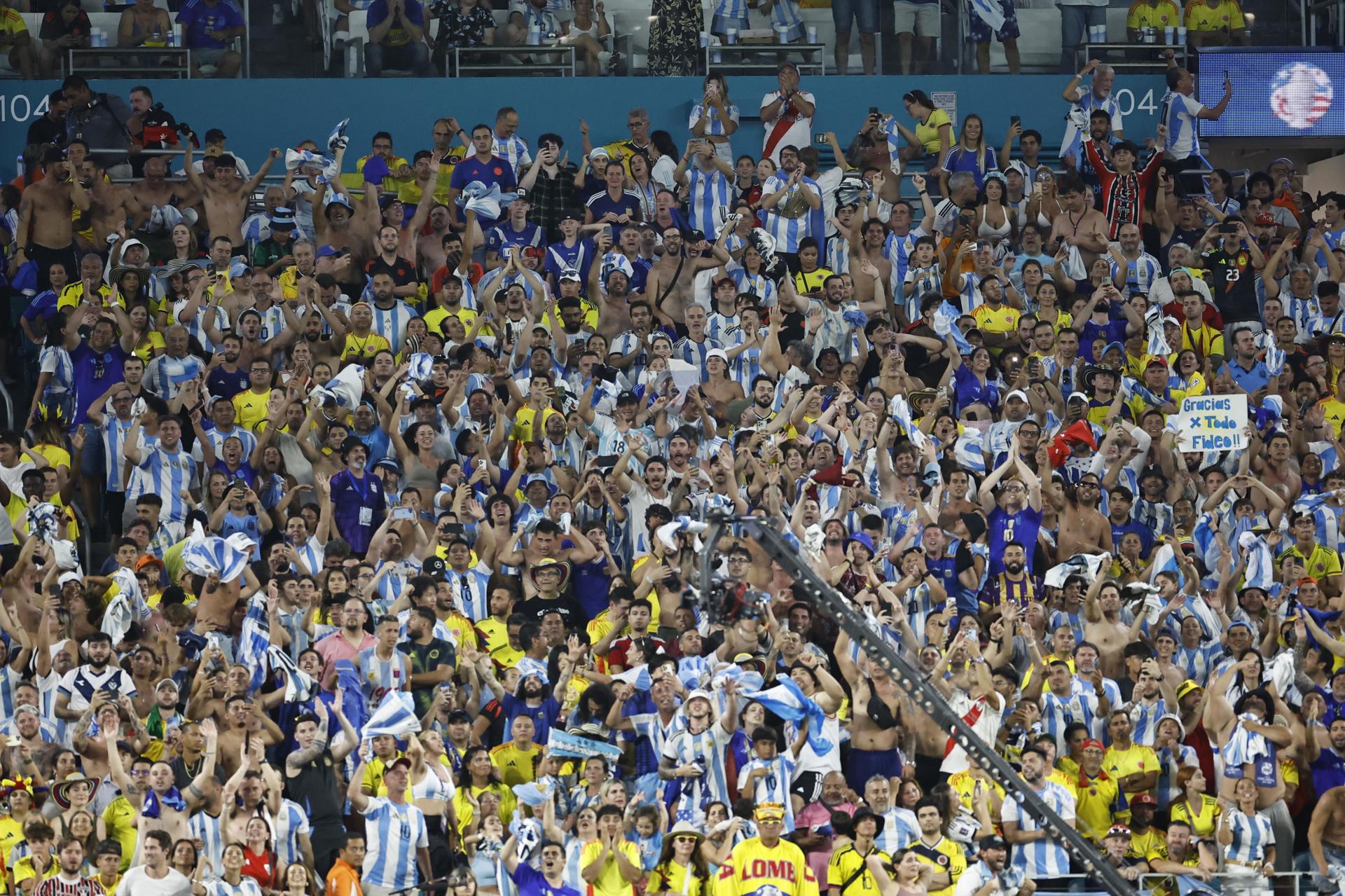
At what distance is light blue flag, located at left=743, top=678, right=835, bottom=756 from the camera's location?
15523mm

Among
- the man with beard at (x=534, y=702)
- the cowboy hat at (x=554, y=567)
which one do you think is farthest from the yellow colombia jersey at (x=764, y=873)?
the cowboy hat at (x=554, y=567)

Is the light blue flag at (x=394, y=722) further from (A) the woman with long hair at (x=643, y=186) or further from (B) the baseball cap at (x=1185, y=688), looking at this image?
(A) the woman with long hair at (x=643, y=186)

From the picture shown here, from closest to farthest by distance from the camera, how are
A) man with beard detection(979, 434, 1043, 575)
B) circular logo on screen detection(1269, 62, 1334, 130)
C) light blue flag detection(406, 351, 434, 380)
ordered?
man with beard detection(979, 434, 1043, 575)
light blue flag detection(406, 351, 434, 380)
circular logo on screen detection(1269, 62, 1334, 130)

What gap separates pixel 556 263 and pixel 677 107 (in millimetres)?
3309

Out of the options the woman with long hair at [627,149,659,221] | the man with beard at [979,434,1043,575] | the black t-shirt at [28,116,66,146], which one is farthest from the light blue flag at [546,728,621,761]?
the black t-shirt at [28,116,66,146]

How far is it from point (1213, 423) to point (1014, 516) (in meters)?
1.95

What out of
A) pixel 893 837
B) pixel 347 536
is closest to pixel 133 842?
pixel 347 536

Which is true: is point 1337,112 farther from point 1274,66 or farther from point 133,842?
point 133,842

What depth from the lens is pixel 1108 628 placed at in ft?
56.0

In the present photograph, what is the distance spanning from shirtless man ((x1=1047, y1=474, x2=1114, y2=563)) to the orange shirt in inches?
249

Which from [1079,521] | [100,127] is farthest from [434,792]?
[100,127]

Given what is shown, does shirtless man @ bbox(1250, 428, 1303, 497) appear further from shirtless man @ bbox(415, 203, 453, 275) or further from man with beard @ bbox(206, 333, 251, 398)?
man with beard @ bbox(206, 333, 251, 398)

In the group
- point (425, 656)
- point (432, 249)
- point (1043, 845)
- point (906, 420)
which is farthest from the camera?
point (432, 249)

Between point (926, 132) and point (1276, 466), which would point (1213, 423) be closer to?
point (1276, 466)
